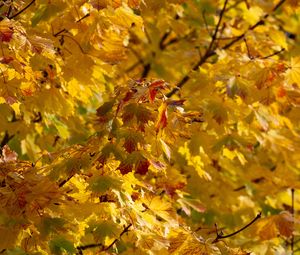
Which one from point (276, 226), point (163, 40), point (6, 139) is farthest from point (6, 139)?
point (163, 40)

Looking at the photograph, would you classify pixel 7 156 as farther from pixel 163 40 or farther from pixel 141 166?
pixel 163 40

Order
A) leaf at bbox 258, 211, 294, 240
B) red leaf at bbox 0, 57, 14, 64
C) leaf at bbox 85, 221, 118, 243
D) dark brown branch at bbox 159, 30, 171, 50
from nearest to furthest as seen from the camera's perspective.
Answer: leaf at bbox 85, 221, 118, 243 < red leaf at bbox 0, 57, 14, 64 < leaf at bbox 258, 211, 294, 240 < dark brown branch at bbox 159, 30, 171, 50

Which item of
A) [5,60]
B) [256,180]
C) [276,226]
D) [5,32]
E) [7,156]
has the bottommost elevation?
[256,180]

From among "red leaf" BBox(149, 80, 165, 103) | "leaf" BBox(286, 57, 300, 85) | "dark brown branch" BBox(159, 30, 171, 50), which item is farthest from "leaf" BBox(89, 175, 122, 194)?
"dark brown branch" BBox(159, 30, 171, 50)

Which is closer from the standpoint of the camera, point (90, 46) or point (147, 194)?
point (147, 194)

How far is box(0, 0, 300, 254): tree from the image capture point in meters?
2.56

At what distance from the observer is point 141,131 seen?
8.20 ft

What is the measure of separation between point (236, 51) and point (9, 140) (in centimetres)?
166

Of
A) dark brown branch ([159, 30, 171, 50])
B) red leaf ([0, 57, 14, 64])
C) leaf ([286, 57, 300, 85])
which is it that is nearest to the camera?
red leaf ([0, 57, 14, 64])

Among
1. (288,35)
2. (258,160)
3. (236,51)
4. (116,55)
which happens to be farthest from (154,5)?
(288,35)

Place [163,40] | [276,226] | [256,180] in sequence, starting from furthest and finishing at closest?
[163,40] → [256,180] → [276,226]

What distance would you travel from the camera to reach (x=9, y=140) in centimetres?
414

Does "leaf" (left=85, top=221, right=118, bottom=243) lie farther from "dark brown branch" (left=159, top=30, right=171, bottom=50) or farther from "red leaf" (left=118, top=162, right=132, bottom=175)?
"dark brown branch" (left=159, top=30, right=171, bottom=50)

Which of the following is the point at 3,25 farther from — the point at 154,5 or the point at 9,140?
the point at 9,140
